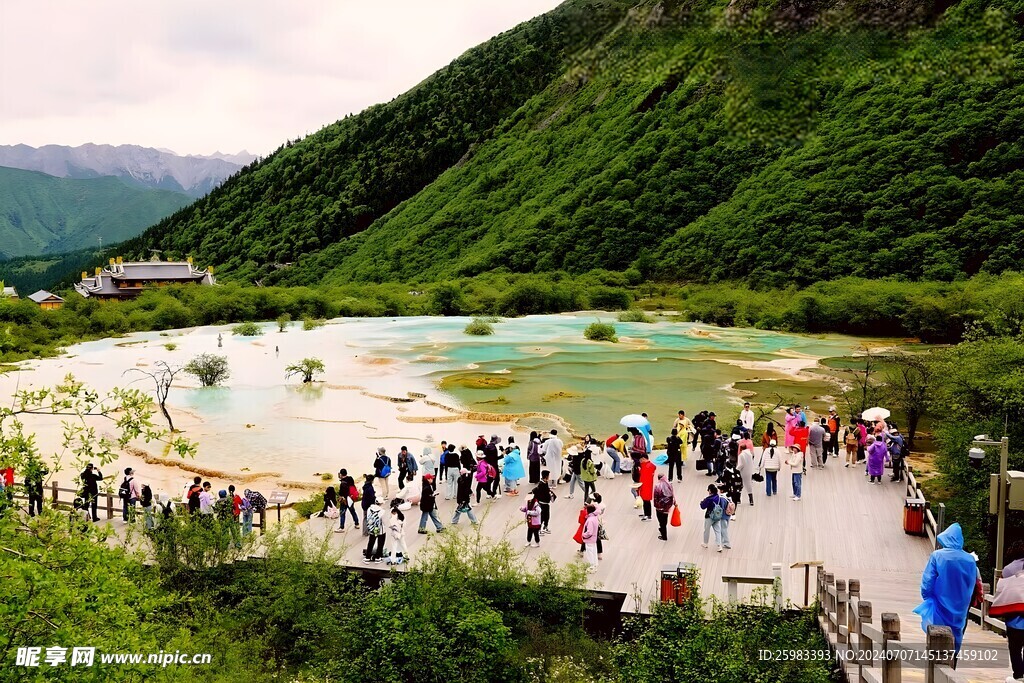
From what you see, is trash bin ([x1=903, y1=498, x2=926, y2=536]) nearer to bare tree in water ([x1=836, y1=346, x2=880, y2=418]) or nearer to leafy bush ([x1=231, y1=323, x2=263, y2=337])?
bare tree in water ([x1=836, y1=346, x2=880, y2=418])

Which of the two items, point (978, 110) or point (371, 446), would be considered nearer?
point (371, 446)

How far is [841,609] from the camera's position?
23.8 feet

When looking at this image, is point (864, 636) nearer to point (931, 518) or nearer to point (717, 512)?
point (717, 512)

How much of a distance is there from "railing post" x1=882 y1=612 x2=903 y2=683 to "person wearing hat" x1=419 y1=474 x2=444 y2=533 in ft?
22.7

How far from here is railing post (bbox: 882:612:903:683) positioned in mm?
4964

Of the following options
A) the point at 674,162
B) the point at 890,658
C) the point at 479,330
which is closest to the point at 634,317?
the point at 479,330

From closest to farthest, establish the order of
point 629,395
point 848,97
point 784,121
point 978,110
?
point 784,121 < point 629,395 < point 978,110 < point 848,97

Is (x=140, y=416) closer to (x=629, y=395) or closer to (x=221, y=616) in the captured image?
(x=221, y=616)

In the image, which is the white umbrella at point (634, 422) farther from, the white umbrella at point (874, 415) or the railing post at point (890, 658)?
the railing post at point (890, 658)

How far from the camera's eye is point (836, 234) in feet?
203

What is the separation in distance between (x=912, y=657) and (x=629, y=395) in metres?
22.9

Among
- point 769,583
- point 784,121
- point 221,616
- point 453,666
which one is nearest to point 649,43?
point 784,121

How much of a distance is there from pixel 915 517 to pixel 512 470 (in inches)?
246

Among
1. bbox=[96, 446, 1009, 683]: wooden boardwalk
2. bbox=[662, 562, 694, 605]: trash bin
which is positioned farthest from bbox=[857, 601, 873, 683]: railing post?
bbox=[662, 562, 694, 605]: trash bin
